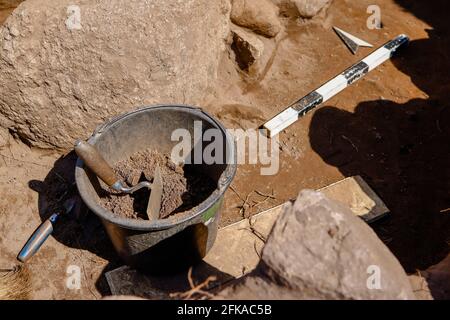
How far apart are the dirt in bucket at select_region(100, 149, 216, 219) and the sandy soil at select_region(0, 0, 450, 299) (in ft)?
1.41

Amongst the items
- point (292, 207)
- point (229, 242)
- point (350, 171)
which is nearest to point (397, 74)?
point (350, 171)

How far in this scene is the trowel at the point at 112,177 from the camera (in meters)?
2.61

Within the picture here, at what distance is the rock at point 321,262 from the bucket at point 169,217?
0.63 meters

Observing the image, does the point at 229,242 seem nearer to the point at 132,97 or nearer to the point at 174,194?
the point at 174,194

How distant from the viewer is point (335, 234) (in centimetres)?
200

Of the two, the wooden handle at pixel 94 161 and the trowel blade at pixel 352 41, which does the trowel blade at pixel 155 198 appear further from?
the trowel blade at pixel 352 41

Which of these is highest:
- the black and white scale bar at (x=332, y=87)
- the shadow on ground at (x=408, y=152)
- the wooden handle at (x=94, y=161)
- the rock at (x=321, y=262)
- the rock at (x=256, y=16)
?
the rock at (x=256, y=16)

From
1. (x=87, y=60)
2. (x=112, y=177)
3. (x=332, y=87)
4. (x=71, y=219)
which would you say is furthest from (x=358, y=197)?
(x=87, y=60)

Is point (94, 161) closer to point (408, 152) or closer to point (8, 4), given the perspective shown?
point (8, 4)

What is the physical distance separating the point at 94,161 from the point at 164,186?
555 millimetres

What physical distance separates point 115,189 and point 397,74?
9.32 ft

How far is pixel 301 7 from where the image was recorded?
4.53 meters

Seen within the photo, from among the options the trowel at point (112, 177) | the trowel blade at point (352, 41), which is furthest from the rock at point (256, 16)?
the trowel at point (112, 177)
